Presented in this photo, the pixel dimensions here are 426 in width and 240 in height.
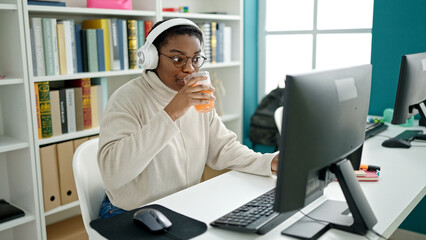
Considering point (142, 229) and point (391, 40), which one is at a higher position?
point (391, 40)

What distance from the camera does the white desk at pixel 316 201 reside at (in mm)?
1113

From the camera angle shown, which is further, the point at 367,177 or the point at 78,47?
the point at 78,47

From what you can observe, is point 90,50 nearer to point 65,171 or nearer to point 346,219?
point 65,171

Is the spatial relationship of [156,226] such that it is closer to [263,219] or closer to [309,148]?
[263,219]

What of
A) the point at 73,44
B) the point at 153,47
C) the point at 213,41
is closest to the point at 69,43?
the point at 73,44

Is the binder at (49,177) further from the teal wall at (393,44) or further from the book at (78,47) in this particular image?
the teal wall at (393,44)

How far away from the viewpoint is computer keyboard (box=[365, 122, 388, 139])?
2.22m

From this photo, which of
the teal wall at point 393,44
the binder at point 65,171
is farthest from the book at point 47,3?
the teal wall at point 393,44

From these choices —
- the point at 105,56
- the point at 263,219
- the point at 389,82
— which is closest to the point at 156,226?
the point at 263,219

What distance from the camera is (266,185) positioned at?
1.46m

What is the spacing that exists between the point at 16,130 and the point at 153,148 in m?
1.24

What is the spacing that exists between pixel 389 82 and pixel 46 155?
7.13 ft

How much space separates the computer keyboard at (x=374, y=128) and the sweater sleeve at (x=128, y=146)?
127 centimetres

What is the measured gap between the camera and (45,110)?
226 centimetres
